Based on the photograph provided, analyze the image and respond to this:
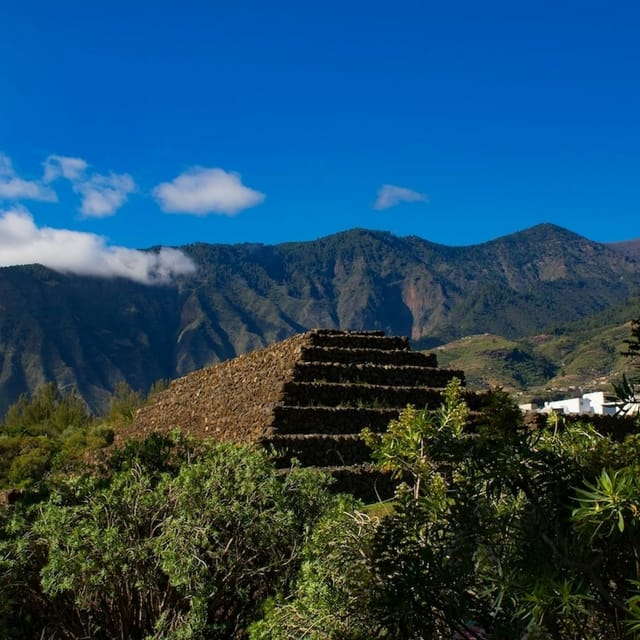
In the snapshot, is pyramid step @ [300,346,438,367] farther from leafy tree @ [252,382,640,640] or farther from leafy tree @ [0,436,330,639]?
leafy tree @ [252,382,640,640]

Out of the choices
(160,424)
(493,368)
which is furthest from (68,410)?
(493,368)

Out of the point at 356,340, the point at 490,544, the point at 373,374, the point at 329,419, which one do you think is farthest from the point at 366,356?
the point at 490,544

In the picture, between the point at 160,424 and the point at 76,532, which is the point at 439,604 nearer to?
the point at 76,532

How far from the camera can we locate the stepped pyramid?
21.9 m

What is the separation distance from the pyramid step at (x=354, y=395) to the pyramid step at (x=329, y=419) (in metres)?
0.82

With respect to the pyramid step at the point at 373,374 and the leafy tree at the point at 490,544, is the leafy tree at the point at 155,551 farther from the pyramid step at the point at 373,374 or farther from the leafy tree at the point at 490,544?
the pyramid step at the point at 373,374

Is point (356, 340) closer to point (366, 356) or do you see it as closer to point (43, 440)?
point (366, 356)

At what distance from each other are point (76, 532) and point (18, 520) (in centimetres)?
103

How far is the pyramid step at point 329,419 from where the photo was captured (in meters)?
23.0

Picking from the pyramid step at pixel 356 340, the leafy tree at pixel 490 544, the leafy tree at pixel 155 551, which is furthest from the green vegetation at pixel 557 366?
the leafy tree at pixel 490 544

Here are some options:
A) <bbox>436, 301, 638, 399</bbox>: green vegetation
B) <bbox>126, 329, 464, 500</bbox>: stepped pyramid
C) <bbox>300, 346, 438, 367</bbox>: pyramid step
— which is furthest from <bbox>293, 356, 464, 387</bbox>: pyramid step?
<bbox>436, 301, 638, 399</bbox>: green vegetation

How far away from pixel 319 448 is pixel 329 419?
194cm

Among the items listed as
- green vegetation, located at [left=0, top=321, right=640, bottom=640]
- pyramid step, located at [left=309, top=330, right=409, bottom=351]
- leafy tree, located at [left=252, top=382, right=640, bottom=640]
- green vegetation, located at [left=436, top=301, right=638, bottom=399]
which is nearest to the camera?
leafy tree, located at [left=252, top=382, right=640, bottom=640]

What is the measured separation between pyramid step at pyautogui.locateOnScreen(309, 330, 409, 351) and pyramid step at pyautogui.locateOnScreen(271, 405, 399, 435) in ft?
14.3
